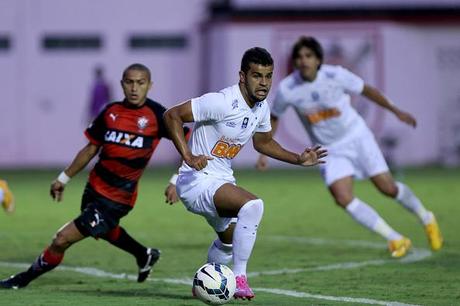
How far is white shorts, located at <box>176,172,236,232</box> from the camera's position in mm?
8898

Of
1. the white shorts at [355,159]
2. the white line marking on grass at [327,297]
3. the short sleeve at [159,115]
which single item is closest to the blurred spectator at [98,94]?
the white shorts at [355,159]

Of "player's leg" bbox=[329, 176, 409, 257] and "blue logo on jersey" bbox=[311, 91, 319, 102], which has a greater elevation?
"blue logo on jersey" bbox=[311, 91, 319, 102]

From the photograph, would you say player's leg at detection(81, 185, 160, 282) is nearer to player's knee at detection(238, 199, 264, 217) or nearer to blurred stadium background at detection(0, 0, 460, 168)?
player's knee at detection(238, 199, 264, 217)

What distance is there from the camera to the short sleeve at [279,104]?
12445 mm

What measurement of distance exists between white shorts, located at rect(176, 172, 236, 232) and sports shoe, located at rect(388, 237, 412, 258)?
10.7 ft

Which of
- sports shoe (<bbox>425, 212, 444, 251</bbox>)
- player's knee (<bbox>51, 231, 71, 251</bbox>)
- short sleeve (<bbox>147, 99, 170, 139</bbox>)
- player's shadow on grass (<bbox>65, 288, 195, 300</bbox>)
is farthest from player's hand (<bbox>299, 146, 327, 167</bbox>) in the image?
sports shoe (<bbox>425, 212, 444, 251</bbox>)

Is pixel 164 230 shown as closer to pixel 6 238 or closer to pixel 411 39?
pixel 6 238

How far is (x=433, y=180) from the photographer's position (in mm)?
23422

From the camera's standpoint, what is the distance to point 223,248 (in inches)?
366

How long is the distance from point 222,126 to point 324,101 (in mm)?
3673

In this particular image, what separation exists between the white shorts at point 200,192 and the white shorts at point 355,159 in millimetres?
3542

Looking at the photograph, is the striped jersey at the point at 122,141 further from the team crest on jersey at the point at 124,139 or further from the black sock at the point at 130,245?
the black sock at the point at 130,245

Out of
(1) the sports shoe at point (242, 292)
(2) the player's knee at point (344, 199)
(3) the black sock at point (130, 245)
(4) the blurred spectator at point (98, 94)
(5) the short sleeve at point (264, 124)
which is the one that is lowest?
(4) the blurred spectator at point (98, 94)

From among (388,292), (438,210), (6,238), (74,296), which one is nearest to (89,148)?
(74,296)
